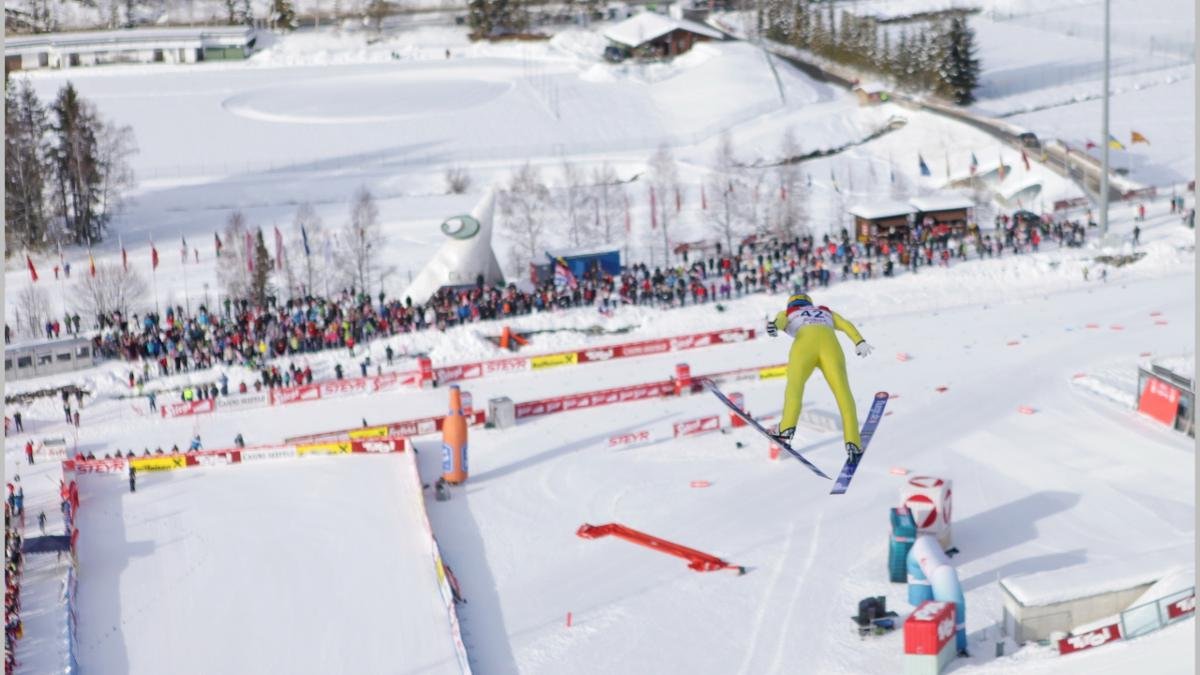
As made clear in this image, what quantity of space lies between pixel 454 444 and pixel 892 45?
49744mm

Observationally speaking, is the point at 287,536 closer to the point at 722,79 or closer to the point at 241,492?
the point at 241,492

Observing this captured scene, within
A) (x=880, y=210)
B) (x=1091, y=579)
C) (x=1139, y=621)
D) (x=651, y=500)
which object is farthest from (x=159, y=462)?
(x=880, y=210)

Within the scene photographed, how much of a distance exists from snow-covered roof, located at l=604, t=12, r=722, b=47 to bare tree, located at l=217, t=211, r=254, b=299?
1515 inches

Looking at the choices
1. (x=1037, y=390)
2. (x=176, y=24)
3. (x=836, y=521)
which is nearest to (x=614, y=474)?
(x=836, y=521)

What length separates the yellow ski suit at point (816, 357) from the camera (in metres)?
A: 12.5

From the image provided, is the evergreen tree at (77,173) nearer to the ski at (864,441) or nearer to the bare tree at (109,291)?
the bare tree at (109,291)

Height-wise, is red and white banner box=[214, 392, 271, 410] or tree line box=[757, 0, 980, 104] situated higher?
tree line box=[757, 0, 980, 104]

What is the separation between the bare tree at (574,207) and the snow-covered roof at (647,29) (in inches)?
1048

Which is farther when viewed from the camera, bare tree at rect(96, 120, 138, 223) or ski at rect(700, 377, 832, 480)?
bare tree at rect(96, 120, 138, 223)

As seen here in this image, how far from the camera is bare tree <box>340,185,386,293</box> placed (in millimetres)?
41844

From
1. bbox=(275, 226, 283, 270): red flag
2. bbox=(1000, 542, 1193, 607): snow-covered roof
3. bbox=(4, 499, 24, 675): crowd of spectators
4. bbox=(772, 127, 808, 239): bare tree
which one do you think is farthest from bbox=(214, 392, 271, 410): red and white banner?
bbox=(1000, 542, 1193, 607): snow-covered roof

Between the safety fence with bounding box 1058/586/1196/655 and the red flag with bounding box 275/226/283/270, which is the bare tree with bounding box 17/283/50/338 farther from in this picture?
the safety fence with bounding box 1058/586/1196/655

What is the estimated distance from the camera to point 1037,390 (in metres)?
31.3

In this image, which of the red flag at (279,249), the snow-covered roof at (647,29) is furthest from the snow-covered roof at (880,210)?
the snow-covered roof at (647,29)
